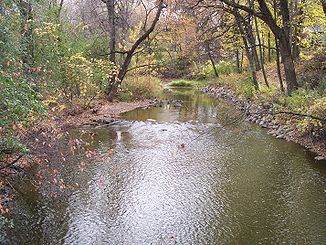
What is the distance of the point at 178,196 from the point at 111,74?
1094 cm

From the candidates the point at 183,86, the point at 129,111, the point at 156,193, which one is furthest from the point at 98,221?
the point at 183,86

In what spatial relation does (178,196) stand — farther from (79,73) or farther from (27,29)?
(79,73)

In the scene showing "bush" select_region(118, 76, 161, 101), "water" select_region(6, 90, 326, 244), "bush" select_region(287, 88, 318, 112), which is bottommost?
"water" select_region(6, 90, 326, 244)

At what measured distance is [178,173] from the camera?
809cm

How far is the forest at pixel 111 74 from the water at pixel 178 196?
1.72ft

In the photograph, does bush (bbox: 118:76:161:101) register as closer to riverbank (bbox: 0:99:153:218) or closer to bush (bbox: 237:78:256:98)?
riverbank (bbox: 0:99:153:218)

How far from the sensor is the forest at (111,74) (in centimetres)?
523

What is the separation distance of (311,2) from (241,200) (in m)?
10.3

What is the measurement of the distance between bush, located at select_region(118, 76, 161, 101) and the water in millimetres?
8102

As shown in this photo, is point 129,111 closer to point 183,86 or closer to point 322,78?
point 322,78

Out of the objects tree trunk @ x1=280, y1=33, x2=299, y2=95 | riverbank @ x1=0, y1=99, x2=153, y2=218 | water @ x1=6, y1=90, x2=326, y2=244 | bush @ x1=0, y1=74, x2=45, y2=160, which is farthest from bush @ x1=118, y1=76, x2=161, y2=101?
bush @ x1=0, y1=74, x2=45, y2=160

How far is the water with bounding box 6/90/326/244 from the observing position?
5391 mm

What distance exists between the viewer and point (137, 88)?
1969 centimetres

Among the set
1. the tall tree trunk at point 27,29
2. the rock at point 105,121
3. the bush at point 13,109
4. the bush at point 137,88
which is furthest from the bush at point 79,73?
the bush at point 13,109
